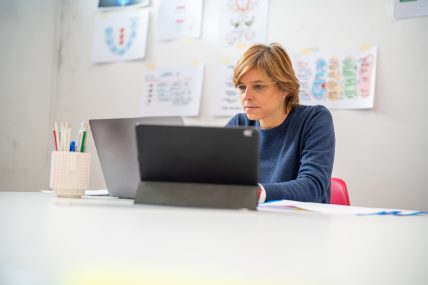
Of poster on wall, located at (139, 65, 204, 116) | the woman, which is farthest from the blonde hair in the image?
poster on wall, located at (139, 65, 204, 116)

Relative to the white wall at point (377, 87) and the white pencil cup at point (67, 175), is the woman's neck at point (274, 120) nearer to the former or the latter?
the white wall at point (377, 87)

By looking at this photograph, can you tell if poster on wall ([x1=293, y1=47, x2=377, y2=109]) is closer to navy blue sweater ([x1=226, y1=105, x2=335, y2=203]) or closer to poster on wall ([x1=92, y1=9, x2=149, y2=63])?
navy blue sweater ([x1=226, y1=105, x2=335, y2=203])

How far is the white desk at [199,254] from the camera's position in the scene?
0.36m

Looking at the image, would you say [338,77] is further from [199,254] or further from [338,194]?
[199,254]

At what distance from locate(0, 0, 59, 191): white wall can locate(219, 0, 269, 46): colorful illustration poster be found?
1.15m

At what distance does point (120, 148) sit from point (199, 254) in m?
0.75

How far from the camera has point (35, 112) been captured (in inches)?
114

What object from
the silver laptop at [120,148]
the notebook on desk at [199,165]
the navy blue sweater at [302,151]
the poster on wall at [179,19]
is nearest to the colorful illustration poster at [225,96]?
the poster on wall at [179,19]

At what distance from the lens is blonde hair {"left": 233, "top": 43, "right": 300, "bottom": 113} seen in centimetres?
170

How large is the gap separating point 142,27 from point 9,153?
1.01 meters

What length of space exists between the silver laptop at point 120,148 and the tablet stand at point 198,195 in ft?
0.79

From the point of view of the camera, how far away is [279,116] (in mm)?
1785

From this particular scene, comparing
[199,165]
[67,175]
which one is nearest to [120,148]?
[67,175]

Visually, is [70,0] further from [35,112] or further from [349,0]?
[349,0]
